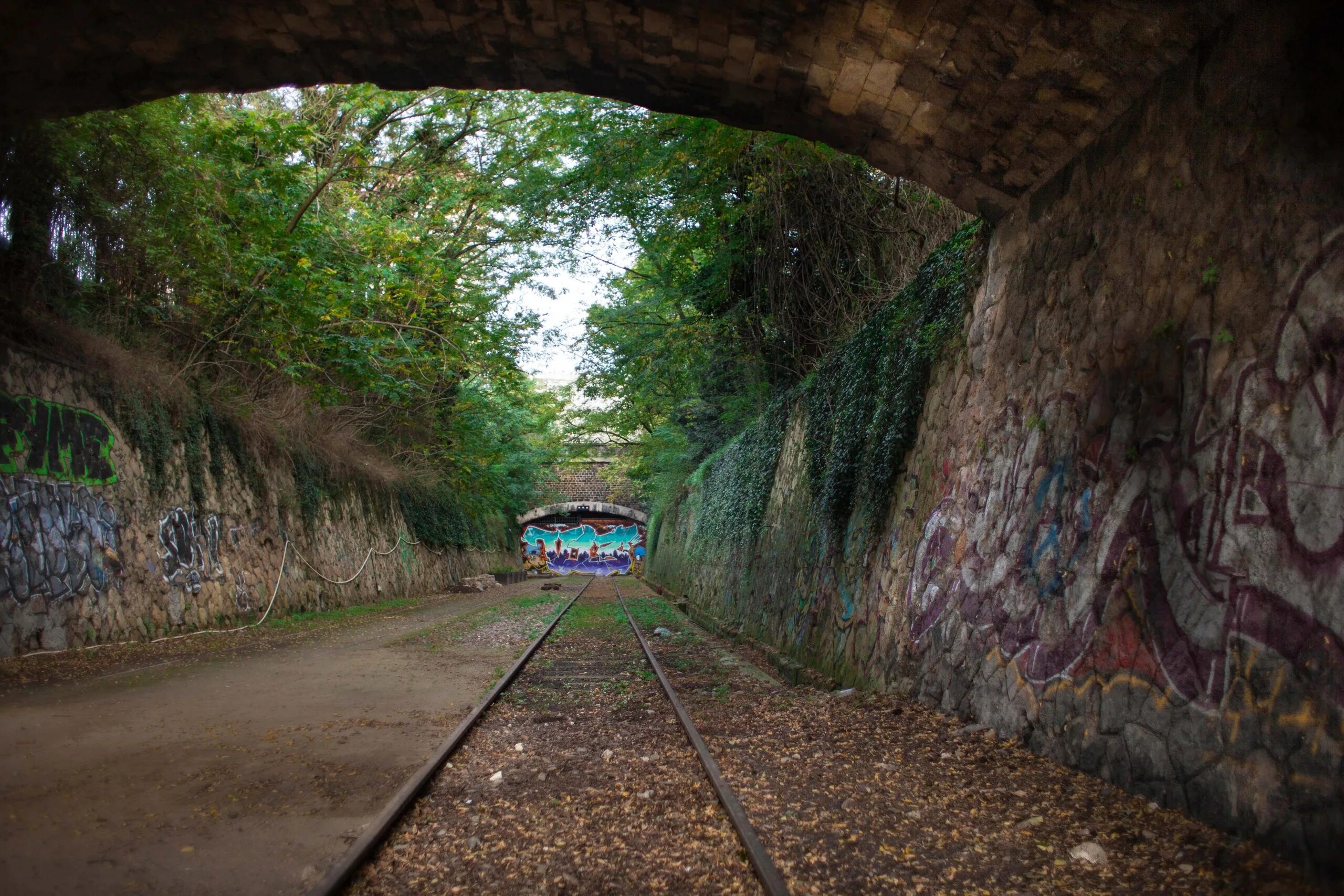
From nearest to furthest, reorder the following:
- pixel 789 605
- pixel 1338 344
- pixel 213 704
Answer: pixel 1338 344
pixel 213 704
pixel 789 605

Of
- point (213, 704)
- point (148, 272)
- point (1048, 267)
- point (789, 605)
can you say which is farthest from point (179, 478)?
point (1048, 267)

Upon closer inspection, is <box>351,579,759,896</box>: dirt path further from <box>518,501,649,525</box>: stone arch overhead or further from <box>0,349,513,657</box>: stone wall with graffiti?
<box>518,501,649,525</box>: stone arch overhead

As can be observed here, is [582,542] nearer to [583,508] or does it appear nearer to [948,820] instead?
[583,508]

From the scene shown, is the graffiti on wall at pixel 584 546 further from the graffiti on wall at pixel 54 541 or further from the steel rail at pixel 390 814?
the steel rail at pixel 390 814

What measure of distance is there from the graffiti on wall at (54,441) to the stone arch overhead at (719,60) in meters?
3.50

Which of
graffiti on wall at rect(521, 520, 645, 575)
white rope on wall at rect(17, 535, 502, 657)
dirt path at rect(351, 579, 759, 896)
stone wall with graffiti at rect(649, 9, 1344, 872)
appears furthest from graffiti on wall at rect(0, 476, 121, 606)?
graffiti on wall at rect(521, 520, 645, 575)

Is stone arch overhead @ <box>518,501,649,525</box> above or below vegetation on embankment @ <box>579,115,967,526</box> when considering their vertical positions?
below

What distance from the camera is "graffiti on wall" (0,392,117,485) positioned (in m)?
8.29

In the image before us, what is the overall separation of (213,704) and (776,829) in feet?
15.7

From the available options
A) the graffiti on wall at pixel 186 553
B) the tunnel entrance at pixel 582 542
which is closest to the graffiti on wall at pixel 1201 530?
the graffiti on wall at pixel 186 553

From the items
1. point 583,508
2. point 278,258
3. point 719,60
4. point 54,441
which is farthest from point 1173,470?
point 583,508

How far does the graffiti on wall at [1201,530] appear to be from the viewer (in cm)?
309

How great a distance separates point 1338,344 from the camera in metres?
3.05

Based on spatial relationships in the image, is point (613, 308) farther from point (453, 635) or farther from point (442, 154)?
point (453, 635)
